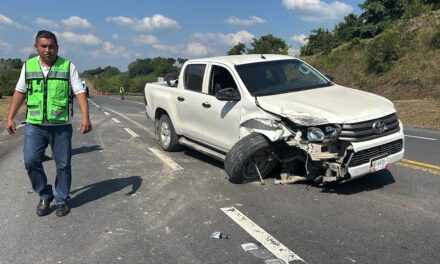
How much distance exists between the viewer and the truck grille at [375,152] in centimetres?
560

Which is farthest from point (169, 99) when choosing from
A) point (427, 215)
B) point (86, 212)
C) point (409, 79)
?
point (409, 79)

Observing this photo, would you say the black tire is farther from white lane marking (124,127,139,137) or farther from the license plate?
white lane marking (124,127,139,137)

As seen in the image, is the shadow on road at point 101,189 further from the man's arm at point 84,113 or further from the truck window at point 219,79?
the truck window at point 219,79

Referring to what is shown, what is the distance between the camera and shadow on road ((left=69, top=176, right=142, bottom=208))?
5977mm

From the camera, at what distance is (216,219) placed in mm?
5145

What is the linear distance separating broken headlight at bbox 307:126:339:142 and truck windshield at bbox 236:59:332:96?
1343 mm

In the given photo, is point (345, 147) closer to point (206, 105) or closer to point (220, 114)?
point (220, 114)

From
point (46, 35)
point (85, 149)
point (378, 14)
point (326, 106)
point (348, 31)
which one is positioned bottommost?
point (85, 149)

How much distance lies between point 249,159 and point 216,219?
1.47 metres

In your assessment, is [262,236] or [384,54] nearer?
[262,236]

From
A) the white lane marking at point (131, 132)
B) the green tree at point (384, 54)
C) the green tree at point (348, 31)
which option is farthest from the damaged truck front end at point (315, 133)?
the green tree at point (348, 31)

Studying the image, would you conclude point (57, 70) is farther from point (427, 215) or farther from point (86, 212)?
point (427, 215)

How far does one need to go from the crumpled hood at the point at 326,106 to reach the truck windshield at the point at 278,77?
31 centimetres

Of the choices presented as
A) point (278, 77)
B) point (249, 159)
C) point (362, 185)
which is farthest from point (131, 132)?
point (362, 185)
